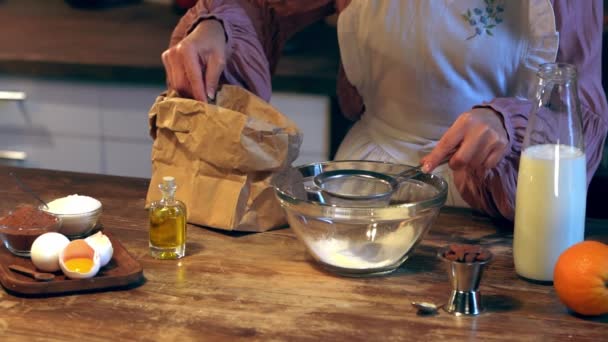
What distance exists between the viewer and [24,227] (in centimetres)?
121

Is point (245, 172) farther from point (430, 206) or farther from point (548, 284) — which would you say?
point (548, 284)

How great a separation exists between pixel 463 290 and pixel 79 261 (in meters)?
0.49

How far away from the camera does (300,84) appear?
7.54 ft

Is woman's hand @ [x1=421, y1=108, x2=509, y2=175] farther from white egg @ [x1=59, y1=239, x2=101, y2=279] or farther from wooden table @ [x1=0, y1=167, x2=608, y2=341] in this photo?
white egg @ [x1=59, y1=239, x2=101, y2=279]

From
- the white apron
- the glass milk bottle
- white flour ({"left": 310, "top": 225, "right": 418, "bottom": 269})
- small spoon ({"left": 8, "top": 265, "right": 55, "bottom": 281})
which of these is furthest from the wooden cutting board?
the white apron

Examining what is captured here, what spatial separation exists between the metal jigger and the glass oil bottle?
38 centimetres

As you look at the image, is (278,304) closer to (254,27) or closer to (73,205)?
(73,205)

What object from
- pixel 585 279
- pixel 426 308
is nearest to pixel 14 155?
pixel 426 308

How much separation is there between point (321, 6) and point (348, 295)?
28.6 inches

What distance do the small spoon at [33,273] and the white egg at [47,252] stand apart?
1cm

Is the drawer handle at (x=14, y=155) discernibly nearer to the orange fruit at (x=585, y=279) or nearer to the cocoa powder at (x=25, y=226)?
the cocoa powder at (x=25, y=226)

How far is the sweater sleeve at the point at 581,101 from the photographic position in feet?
4.33

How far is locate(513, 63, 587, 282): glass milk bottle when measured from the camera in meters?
1.12

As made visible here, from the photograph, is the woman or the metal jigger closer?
the metal jigger
